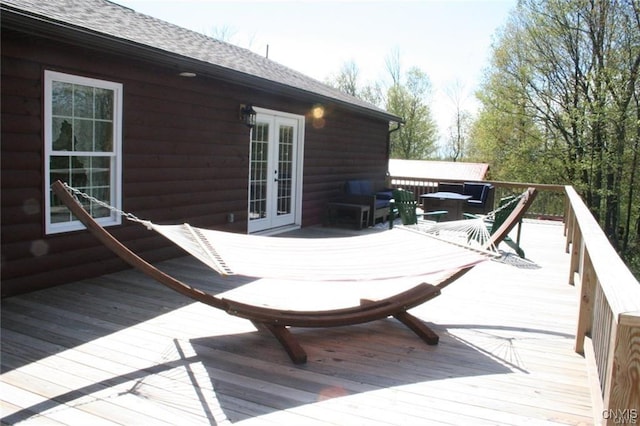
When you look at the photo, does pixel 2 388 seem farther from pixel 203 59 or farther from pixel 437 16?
pixel 437 16

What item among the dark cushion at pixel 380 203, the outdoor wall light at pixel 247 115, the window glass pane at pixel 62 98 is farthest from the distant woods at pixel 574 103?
the window glass pane at pixel 62 98

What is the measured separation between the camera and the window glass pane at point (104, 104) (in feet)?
15.0

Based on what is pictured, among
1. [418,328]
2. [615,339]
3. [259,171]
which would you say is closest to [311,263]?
[418,328]

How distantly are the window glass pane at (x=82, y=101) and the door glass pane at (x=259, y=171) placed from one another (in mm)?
2680

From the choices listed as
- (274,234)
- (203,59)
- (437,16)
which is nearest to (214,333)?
(203,59)

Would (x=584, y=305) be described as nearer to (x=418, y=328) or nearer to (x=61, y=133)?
(x=418, y=328)

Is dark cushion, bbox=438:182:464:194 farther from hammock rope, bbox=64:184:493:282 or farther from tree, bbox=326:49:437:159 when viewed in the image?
tree, bbox=326:49:437:159

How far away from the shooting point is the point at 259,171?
23.6ft

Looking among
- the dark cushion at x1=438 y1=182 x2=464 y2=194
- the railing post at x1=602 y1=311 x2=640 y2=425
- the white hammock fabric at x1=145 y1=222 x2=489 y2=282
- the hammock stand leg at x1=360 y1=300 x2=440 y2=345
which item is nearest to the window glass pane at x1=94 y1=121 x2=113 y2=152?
the white hammock fabric at x1=145 y1=222 x2=489 y2=282

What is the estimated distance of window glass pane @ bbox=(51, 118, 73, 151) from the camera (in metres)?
4.20

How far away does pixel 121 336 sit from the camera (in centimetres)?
Answer: 318

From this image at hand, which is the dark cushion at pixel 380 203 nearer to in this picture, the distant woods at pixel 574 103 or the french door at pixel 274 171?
the french door at pixel 274 171

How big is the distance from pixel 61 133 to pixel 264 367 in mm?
2846

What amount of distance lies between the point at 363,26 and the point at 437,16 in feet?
13.3
